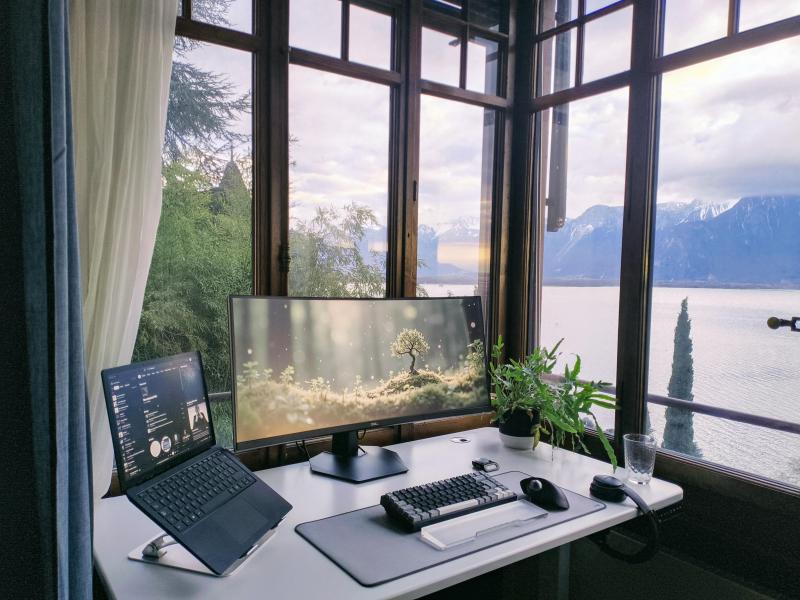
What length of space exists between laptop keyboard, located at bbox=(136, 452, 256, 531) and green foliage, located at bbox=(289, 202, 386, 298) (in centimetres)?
69

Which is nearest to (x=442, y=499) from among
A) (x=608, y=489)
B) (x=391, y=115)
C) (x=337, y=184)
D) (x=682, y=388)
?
(x=608, y=489)

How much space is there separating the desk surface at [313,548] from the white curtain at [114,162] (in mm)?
286

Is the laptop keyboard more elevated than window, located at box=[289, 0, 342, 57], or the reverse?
window, located at box=[289, 0, 342, 57]

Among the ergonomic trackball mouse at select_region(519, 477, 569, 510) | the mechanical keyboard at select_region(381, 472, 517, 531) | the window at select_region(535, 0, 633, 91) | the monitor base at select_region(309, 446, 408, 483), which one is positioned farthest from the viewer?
the window at select_region(535, 0, 633, 91)

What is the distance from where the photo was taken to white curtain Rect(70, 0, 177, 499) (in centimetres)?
138

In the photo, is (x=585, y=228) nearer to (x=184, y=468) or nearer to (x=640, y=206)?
(x=640, y=206)

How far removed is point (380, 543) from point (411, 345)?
28.0 inches

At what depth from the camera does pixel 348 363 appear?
1.68 m

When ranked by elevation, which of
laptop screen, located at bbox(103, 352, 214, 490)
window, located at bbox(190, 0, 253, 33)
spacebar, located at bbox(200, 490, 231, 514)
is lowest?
spacebar, located at bbox(200, 490, 231, 514)

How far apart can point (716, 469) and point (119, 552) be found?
167 centimetres

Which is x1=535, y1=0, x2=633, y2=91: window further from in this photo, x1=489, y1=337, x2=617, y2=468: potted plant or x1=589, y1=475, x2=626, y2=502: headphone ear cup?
x1=589, y1=475, x2=626, y2=502: headphone ear cup

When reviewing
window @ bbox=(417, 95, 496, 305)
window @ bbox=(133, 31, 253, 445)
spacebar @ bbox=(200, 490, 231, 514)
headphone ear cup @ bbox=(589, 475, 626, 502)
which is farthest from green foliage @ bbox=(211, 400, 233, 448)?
headphone ear cup @ bbox=(589, 475, 626, 502)

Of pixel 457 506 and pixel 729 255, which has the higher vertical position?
pixel 729 255

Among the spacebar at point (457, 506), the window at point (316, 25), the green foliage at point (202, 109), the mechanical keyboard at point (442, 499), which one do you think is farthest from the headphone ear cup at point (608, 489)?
the window at point (316, 25)
